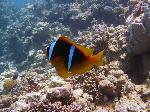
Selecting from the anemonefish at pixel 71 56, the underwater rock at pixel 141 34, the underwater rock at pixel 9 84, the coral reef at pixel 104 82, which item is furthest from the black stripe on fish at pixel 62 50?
the underwater rock at pixel 9 84

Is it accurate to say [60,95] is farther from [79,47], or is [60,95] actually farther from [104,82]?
[79,47]

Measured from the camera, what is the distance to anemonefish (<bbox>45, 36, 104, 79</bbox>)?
2.30 metres

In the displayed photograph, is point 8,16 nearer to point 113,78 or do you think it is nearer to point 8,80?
point 8,80

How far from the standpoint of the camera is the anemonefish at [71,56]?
2305 mm

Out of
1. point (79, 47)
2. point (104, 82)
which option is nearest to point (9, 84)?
point (104, 82)

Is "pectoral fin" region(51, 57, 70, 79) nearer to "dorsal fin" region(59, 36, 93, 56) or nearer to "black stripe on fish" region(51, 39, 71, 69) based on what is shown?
"black stripe on fish" region(51, 39, 71, 69)

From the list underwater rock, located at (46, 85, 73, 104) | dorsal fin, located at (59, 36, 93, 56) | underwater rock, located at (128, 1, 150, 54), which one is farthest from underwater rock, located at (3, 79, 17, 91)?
dorsal fin, located at (59, 36, 93, 56)

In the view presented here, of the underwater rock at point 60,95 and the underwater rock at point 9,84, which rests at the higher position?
the underwater rock at point 60,95

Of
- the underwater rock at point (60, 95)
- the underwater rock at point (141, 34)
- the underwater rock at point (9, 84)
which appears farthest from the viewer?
the underwater rock at point (9, 84)

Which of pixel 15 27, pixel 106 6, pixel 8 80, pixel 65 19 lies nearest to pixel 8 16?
pixel 15 27

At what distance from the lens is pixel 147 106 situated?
15.7 feet

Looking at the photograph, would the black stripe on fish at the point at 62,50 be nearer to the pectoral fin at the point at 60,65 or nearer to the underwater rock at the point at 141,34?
the pectoral fin at the point at 60,65

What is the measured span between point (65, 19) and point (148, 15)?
37.0 feet

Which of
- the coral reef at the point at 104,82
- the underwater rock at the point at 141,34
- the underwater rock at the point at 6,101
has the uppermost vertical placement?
the underwater rock at the point at 141,34
